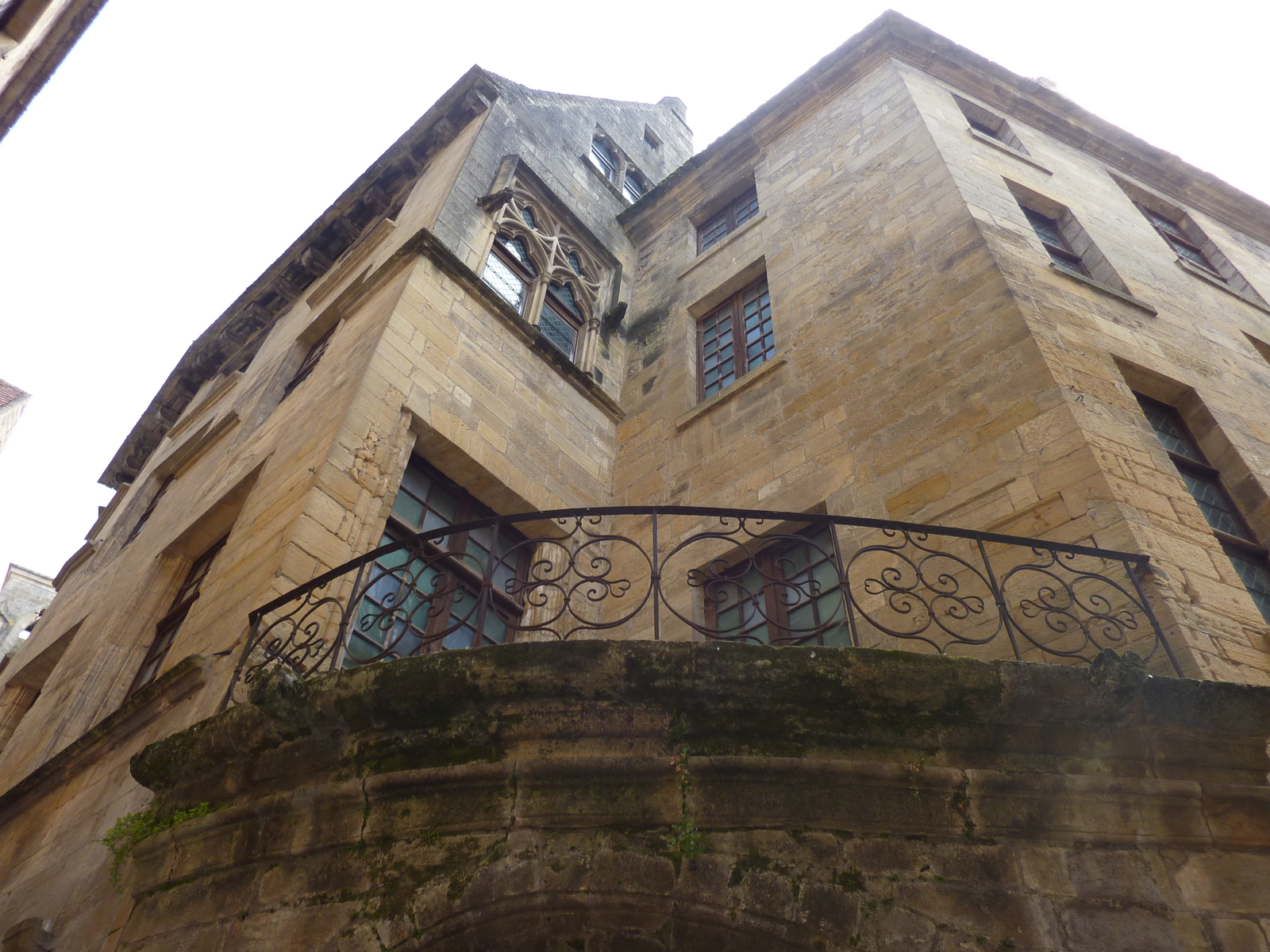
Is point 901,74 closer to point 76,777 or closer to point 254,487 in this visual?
point 254,487

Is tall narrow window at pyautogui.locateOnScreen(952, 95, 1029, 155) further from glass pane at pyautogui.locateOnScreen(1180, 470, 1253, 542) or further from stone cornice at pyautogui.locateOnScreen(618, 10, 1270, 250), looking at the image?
glass pane at pyautogui.locateOnScreen(1180, 470, 1253, 542)

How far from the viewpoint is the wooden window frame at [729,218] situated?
11867mm

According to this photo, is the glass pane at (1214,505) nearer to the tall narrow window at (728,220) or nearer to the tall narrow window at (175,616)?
the tall narrow window at (728,220)

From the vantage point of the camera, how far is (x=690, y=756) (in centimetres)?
374

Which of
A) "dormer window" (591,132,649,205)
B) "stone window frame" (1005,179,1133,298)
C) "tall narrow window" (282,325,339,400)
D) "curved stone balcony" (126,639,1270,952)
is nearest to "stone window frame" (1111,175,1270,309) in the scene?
"stone window frame" (1005,179,1133,298)

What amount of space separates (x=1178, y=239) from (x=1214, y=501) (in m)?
6.93

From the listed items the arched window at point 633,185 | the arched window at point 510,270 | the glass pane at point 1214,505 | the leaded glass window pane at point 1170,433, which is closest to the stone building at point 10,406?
the arched window at point 633,185

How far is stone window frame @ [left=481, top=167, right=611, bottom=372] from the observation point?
32.7ft

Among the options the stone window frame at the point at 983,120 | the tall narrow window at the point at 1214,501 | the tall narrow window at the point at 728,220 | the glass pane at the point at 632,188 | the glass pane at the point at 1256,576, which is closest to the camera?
the glass pane at the point at 1256,576

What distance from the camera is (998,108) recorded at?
1175 centimetres

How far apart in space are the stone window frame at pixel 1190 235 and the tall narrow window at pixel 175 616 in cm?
1049

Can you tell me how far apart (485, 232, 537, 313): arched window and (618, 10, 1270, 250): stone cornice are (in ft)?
12.9

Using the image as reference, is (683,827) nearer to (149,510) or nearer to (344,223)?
(149,510)

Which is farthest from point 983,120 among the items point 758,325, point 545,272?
point 545,272
